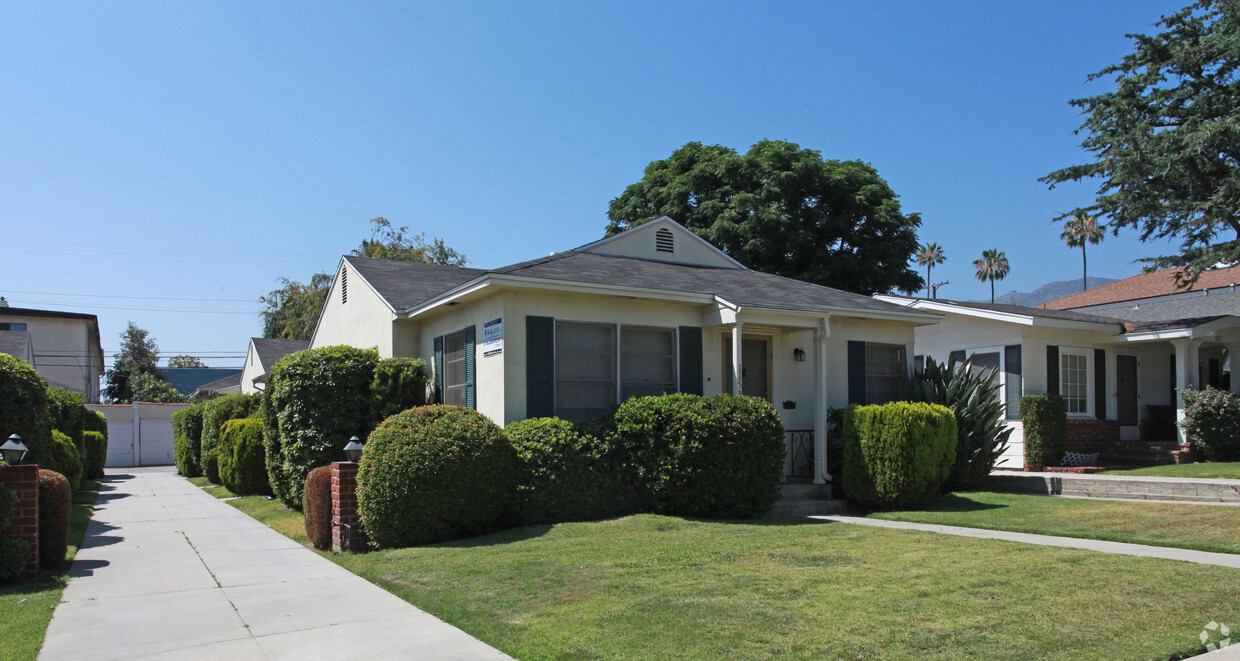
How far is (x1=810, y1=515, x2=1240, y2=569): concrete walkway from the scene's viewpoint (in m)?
7.57

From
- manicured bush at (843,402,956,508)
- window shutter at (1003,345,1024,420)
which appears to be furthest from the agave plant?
window shutter at (1003,345,1024,420)

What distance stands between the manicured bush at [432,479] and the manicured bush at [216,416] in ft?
35.3

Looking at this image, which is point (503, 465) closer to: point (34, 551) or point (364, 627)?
point (364, 627)

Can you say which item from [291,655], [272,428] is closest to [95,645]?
[291,655]

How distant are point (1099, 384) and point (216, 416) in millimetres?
20206

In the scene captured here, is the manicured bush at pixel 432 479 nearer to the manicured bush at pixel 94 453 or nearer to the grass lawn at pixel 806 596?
the grass lawn at pixel 806 596

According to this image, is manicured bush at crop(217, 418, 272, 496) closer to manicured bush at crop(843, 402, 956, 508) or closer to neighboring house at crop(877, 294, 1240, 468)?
manicured bush at crop(843, 402, 956, 508)

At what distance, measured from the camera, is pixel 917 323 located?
48.3ft

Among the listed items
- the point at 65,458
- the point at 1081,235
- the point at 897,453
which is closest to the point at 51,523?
the point at 65,458

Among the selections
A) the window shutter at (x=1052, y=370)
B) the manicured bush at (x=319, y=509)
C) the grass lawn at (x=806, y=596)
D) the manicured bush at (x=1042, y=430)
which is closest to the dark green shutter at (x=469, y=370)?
the manicured bush at (x=319, y=509)

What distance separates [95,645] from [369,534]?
12.2 feet

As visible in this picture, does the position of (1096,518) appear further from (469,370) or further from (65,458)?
(65,458)

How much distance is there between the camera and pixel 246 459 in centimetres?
1641

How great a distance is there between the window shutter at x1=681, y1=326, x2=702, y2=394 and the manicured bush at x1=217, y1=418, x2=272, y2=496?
8.73m
